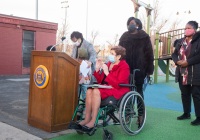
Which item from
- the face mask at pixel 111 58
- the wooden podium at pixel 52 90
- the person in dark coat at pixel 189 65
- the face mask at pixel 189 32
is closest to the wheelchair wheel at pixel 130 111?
the face mask at pixel 111 58

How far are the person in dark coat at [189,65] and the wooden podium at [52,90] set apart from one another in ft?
6.22

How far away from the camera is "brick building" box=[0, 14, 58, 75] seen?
13000mm

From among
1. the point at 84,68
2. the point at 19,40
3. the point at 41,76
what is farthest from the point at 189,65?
the point at 19,40

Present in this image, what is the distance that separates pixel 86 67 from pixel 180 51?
1.73m

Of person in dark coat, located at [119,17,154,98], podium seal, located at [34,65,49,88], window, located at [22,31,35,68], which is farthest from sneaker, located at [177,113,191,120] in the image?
window, located at [22,31,35,68]

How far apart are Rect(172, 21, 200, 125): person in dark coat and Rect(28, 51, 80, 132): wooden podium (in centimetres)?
190

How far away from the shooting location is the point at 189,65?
175 inches

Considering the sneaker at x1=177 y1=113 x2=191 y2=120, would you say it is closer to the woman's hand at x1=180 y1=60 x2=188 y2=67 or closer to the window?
the woman's hand at x1=180 y1=60 x2=188 y2=67

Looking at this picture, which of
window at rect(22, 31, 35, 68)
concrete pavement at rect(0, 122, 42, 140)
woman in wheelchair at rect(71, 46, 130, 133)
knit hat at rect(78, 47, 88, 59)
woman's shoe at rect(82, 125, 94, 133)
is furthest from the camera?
window at rect(22, 31, 35, 68)

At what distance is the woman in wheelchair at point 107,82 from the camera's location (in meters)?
3.51

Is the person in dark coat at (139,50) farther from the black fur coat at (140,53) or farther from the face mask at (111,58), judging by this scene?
the face mask at (111,58)

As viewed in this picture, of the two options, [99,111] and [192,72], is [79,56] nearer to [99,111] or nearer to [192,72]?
[99,111]

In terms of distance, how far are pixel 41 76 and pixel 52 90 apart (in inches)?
12.6

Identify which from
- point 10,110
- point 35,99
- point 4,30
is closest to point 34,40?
point 4,30
